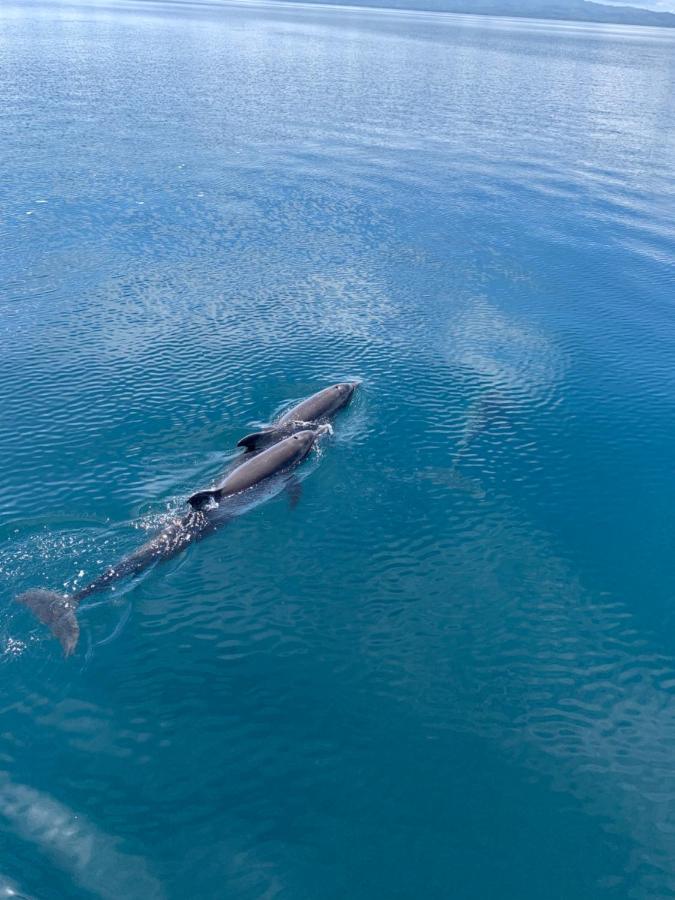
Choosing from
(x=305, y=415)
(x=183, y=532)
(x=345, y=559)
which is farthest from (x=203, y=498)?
(x=305, y=415)

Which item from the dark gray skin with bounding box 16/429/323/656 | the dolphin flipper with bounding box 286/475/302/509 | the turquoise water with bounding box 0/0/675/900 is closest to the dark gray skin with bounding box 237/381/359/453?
the dark gray skin with bounding box 16/429/323/656

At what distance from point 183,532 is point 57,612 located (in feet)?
30.2

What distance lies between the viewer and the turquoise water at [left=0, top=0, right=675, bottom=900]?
31.8 meters

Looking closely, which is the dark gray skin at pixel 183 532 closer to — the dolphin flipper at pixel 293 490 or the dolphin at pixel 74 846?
the dolphin flipper at pixel 293 490

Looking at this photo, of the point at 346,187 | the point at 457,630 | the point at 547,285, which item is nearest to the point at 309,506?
the point at 457,630

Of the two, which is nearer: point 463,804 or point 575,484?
point 463,804

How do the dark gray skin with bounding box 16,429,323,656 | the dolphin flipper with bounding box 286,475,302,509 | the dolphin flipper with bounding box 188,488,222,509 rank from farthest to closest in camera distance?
1. the dolphin flipper with bounding box 286,475,302,509
2. the dolphin flipper with bounding box 188,488,222,509
3. the dark gray skin with bounding box 16,429,323,656

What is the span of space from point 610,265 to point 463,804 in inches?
3146

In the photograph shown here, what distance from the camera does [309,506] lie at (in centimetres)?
5016

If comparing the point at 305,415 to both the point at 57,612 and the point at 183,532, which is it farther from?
the point at 57,612

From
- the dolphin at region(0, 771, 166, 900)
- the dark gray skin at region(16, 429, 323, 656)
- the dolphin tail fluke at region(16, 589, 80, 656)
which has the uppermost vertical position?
the dark gray skin at region(16, 429, 323, 656)

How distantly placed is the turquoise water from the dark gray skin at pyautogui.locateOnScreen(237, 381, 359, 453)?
1.98 metres

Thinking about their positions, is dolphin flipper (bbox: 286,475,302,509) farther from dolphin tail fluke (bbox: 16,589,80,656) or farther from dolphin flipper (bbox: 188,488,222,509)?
dolphin tail fluke (bbox: 16,589,80,656)

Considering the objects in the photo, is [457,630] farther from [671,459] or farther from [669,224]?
[669,224]
